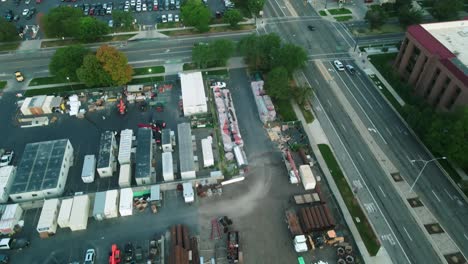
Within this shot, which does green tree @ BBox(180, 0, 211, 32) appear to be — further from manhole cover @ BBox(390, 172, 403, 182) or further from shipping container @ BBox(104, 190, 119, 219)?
manhole cover @ BBox(390, 172, 403, 182)

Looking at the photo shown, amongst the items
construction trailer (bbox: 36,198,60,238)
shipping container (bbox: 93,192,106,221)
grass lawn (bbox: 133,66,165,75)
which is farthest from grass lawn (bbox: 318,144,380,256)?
construction trailer (bbox: 36,198,60,238)

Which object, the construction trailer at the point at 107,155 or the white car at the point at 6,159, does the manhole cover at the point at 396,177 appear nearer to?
the construction trailer at the point at 107,155

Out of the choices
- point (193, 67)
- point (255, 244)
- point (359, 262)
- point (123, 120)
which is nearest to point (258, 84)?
point (193, 67)

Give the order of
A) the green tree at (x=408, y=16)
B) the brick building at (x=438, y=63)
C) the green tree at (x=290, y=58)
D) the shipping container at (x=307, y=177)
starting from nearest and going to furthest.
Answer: the shipping container at (x=307, y=177) < the brick building at (x=438, y=63) < the green tree at (x=290, y=58) < the green tree at (x=408, y=16)

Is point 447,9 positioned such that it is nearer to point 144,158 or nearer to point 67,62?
point 144,158

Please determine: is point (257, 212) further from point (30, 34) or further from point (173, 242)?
point (30, 34)

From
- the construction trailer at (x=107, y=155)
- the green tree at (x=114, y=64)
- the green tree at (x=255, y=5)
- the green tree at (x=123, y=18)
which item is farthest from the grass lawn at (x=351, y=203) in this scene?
the green tree at (x=123, y=18)
